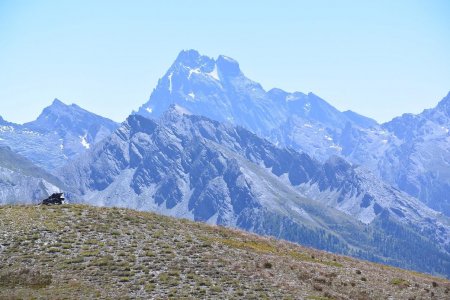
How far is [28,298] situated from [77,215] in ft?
70.1

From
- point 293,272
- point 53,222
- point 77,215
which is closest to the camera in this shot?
point 293,272

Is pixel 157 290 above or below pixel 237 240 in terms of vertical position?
below

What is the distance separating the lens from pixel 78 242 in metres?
49.0

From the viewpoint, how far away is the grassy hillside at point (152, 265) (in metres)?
40.0

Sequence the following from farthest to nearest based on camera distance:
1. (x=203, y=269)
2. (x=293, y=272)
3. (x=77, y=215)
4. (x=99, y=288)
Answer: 1. (x=77, y=215)
2. (x=293, y=272)
3. (x=203, y=269)
4. (x=99, y=288)

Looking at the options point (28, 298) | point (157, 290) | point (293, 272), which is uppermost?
point (293, 272)

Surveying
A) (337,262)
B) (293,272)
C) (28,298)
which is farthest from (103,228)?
(337,262)

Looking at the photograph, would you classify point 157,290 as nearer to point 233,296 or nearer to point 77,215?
point 233,296

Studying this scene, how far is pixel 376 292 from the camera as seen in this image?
A: 151 feet

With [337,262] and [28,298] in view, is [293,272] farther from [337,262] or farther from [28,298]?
[28,298]

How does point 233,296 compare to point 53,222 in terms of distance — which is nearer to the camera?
point 233,296

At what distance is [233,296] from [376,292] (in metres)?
15.1

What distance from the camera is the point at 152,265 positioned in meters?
44.9

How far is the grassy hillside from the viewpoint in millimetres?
40000
